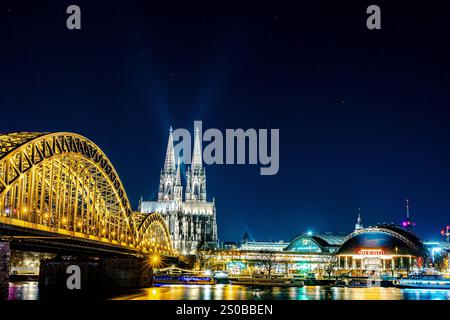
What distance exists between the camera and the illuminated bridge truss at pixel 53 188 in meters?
61.0

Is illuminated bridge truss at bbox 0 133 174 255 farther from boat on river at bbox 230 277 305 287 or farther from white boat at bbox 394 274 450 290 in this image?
white boat at bbox 394 274 450 290

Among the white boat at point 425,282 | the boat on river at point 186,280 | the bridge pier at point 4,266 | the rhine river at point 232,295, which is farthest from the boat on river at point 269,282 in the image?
the bridge pier at point 4,266

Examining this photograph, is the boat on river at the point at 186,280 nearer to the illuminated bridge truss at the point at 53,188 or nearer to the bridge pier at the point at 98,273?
the bridge pier at the point at 98,273

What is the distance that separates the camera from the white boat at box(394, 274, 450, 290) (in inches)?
5876

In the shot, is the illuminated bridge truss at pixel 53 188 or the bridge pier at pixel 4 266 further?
the illuminated bridge truss at pixel 53 188

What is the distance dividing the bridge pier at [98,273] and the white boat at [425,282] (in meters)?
69.6

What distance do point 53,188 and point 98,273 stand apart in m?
35.4

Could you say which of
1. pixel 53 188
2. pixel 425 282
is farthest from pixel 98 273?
pixel 425 282

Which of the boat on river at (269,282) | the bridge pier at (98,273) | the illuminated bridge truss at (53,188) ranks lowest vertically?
the boat on river at (269,282)

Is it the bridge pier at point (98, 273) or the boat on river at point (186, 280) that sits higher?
the bridge pier at point (98, 273)

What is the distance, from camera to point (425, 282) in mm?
156250
